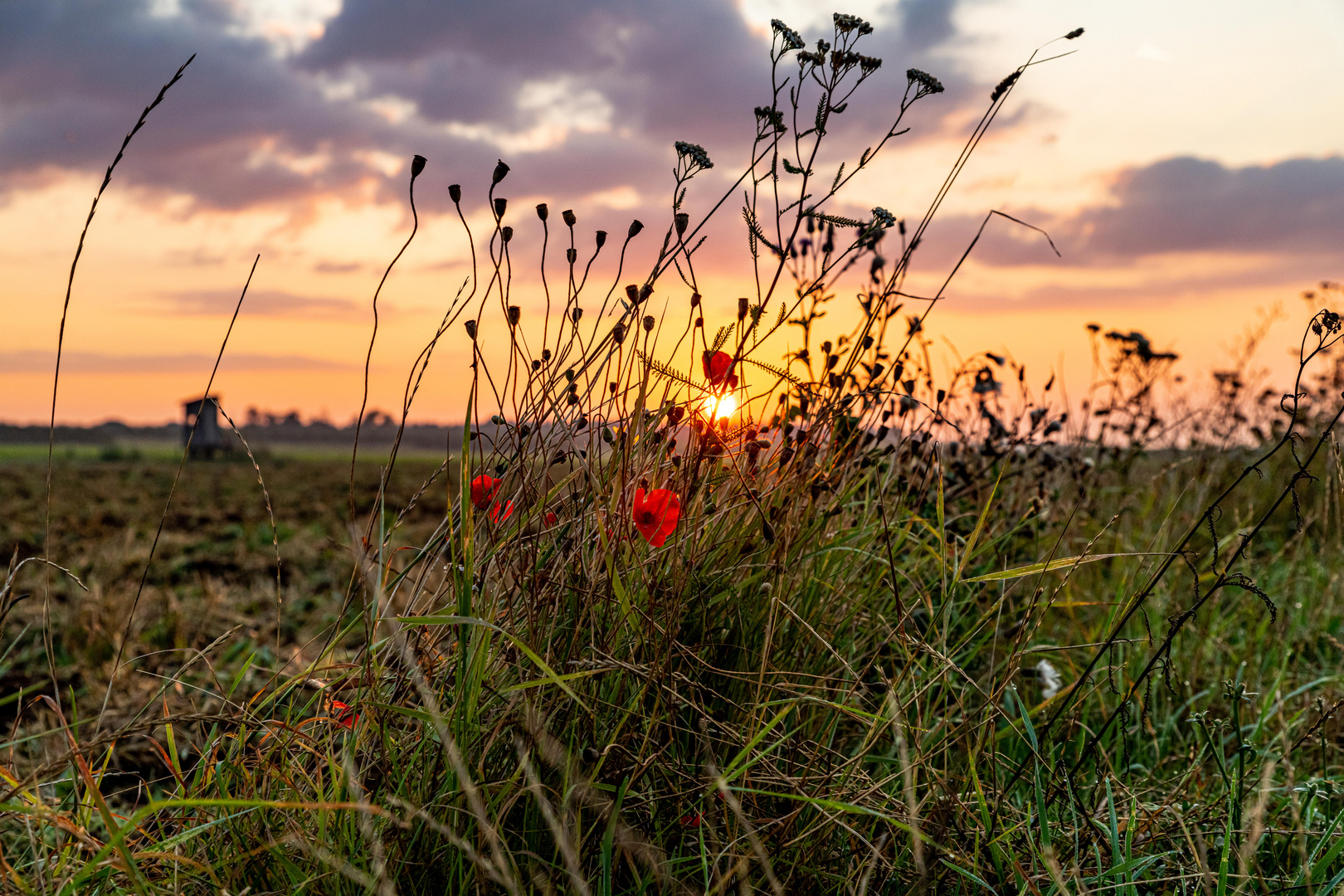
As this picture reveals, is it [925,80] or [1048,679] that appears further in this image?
[1048,679]

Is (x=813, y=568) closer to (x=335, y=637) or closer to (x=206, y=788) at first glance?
(x=335, y=637)

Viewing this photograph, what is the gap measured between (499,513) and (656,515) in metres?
0.34

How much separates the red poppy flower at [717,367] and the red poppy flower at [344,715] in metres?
0.83

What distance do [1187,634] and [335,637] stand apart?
3262 millimetres

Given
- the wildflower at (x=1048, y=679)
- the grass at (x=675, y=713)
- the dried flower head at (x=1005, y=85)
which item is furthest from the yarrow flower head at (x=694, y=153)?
the wildflower at (x=1048, y=679)

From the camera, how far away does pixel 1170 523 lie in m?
4.34

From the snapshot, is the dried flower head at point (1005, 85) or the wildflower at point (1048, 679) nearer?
the dried flower head at point (1005, 85)

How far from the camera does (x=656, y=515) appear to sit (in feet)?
4.50

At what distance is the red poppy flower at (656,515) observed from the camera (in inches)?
53.5

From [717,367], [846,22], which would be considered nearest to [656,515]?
[717,367]

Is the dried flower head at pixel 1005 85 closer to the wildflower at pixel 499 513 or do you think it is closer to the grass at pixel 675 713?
the grass at pixel 675 713

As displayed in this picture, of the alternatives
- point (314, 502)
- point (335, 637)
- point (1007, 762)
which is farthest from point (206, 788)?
point (314, 502)

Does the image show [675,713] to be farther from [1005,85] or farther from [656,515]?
[1005,85]

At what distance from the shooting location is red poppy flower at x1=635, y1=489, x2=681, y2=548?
4.46ft
